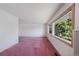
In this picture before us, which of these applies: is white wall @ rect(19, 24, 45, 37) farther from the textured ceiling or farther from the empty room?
the textured ceiling

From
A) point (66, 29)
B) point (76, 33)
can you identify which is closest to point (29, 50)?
point (66, 29)

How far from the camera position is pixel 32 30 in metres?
15.3

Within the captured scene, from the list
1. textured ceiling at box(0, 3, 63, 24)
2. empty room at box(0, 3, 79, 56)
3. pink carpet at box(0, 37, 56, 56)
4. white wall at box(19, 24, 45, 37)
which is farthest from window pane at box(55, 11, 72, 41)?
white wall at box(19, 24, 45, 37)

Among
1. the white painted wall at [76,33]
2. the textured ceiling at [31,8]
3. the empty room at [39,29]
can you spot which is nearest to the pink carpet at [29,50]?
the empty room at [39,29]

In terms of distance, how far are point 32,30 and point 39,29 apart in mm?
Answer: 981

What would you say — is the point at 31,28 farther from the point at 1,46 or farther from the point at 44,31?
the point at 1,46

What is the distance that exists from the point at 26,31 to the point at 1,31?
9939 millimetres

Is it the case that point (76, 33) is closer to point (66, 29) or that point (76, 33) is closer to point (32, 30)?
point (66, 29)

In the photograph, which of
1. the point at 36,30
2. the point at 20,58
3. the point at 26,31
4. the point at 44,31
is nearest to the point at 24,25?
the point at 26,31

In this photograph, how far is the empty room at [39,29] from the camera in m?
3.40

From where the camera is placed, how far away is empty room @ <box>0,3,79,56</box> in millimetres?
3399

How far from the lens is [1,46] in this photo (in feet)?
18.0

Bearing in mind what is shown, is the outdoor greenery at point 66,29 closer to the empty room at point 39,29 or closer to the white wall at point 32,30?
the empty room at point 39,29

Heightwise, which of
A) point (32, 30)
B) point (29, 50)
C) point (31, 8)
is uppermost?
point (31, 8)
